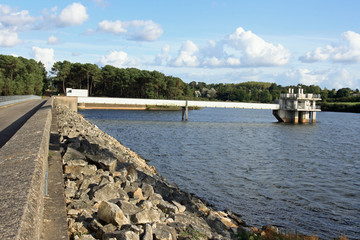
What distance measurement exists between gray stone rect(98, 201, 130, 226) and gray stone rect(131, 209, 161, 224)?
36 centimetres

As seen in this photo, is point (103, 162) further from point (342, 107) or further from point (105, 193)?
point (342, 107)

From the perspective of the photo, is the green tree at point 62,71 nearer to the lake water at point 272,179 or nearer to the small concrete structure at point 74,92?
the small concrete structure at point 74,92

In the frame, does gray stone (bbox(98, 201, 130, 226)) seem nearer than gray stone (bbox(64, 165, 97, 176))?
Yes

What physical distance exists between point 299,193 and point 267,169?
5992mm

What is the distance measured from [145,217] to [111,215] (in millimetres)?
921

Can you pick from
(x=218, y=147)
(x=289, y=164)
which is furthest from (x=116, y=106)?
(x=289, y=164)

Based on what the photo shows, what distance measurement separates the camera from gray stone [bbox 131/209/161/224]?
6.19 m

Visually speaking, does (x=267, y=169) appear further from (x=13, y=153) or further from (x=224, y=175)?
(x=13, y=153)

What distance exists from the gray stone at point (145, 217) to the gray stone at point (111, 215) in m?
0.36

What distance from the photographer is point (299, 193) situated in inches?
660

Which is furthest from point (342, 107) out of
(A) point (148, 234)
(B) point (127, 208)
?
(A) point (148, 234)

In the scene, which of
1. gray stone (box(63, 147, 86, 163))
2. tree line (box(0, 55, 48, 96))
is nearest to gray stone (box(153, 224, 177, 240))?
gray stone (box(63, 147, 86, 163))

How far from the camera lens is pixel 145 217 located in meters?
6.38

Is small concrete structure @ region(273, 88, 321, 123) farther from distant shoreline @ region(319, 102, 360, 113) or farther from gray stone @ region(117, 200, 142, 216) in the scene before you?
distant shoreline @ region(319, 102, 360, 113)
